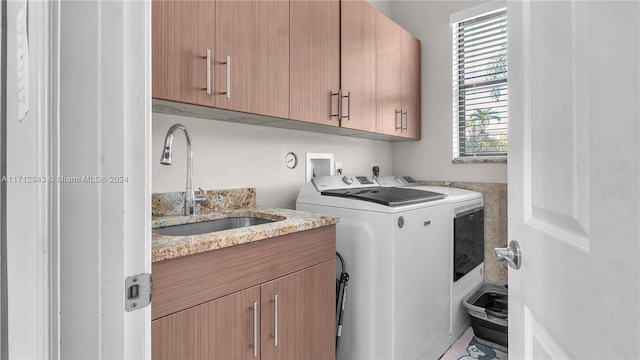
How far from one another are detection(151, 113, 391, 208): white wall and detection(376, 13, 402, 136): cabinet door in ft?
Answer: 1.21

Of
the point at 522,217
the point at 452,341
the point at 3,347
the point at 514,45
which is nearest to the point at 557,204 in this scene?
the point at 522,217

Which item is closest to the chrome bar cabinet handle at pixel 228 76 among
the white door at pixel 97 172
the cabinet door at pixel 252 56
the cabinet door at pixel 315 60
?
the cabinet door at pixel 252 56

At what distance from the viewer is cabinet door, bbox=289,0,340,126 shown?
159cm

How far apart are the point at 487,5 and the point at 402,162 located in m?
1.41

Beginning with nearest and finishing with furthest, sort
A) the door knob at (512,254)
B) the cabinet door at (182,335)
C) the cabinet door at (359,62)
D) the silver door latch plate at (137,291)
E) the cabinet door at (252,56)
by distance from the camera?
the silver door latch plate at (137,291) → the door knob at (512,254) → the cabinet door at (182,335) → the cabinet door at (252,56) → the cabinet door at (359,62)

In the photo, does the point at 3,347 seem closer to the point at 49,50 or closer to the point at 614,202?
the point at 49,50

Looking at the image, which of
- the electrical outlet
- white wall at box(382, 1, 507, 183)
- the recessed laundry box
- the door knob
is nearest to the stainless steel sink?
the door knob

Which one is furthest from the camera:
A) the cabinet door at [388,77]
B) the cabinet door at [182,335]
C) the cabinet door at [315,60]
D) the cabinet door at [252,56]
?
the cabinet door at [388,77]

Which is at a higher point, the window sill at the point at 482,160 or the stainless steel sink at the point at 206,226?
the window sill at the point at 482,160

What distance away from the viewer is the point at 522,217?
71cm

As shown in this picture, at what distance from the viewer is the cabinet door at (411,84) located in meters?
2.50

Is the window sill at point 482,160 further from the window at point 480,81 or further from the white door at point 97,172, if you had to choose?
the white door at point 97,172

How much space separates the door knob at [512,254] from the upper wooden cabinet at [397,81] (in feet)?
4.90

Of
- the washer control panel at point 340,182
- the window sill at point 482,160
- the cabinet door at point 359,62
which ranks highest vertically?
the cabinet door at point 359,62
